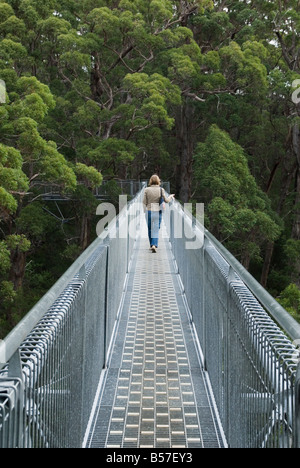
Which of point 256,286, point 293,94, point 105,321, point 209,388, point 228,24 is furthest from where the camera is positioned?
point 228,24

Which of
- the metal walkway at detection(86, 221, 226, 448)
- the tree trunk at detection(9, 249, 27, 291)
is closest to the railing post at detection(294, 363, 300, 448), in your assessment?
the metal walkway at detection(86, 221, 226, 448)

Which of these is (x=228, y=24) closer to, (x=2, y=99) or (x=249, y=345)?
(x=2, y=99)

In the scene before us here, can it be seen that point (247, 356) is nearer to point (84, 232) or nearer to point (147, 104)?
point (147, 104)

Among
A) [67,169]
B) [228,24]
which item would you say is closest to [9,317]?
[67,169]

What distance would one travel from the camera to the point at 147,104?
2705 centimetres

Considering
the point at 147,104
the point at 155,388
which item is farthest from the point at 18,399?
the point at 147,104

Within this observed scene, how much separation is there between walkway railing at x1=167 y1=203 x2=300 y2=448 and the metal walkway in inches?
7.3

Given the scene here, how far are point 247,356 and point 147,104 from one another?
80.6 feet

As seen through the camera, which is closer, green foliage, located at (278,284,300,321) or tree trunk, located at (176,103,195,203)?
green foliage, located at (278,284,300,321)

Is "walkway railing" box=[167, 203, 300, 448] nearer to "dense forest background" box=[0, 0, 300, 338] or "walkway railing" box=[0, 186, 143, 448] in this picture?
"walkway railing" box=[0, 186, 143, 448]

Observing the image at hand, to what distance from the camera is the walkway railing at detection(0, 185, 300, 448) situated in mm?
2258

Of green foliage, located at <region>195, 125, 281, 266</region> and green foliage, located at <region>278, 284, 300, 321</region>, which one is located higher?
green foliage, located at <region>195, 125, 281, 266</region>

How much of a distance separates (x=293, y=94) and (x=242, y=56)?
3.07m
